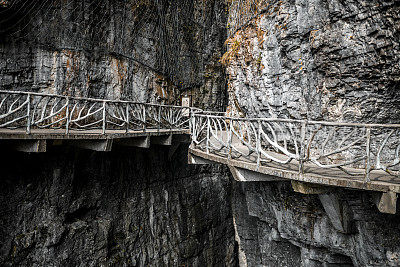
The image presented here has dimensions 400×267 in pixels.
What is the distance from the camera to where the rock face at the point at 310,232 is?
16.9ft

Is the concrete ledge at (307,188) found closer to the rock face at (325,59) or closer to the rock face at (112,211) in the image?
the rock face at (325,59)

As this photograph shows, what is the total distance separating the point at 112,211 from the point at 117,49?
18.8 feet

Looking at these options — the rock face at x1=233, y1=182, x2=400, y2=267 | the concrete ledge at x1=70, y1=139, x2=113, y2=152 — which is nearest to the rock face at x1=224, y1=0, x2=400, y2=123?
the rock face at x1=233, y1=182, x2=400, y2=267

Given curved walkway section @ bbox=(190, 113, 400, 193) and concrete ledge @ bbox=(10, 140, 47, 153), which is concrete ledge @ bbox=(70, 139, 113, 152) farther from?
curved walkway section @ bbox=(190, 113, 400, 193)

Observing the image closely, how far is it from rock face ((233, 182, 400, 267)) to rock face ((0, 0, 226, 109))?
17.9 feet

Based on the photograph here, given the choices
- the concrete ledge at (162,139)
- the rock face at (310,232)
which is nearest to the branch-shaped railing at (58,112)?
the concrete ledge at (162,139)

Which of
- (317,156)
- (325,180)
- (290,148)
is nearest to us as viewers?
(325,180)

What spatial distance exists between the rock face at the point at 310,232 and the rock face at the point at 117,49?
214 inches

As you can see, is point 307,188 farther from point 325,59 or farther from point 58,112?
point 58,112

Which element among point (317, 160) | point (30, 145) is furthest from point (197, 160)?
point (30, 145)

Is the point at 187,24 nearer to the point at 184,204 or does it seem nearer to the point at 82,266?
the point at 184,204

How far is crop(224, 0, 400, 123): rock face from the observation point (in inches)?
185

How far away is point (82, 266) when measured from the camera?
716 cm

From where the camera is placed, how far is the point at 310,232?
6664mm
